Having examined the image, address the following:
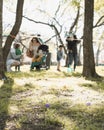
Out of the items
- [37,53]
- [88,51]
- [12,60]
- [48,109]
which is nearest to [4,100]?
[48,109]

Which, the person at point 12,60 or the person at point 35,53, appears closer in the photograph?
the person at point 12,60

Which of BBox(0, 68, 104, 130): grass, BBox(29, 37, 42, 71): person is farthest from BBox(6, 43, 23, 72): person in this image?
BBox(0, 68, 104, 130): grass

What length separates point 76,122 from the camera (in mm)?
5664

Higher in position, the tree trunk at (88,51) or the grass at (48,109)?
the tree trunk at (88,51)

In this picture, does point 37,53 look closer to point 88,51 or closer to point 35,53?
point 35,53

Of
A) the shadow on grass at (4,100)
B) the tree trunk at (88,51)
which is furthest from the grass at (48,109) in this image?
the tree trunk at (88,51)

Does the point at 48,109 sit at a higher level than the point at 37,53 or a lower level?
lower

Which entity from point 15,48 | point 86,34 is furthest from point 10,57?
point 86,34

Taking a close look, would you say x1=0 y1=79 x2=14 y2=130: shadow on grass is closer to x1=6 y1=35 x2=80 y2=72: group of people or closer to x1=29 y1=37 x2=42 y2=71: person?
x1=6 y1=35 x2=80 y2=72: group of people

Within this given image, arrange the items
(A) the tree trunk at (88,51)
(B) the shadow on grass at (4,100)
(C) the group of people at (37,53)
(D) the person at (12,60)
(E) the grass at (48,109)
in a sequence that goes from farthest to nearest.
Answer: (C) the group of people at (37,53)
(D) the person at (12,60)
(A) the tree trunk at (88,51)
(B) the shadow on grass at (4,100)
(E) the grass at (48,109)

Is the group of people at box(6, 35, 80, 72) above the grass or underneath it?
above

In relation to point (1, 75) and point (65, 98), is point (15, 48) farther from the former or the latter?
point (65, 98)

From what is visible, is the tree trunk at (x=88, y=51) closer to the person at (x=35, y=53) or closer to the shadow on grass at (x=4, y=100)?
the shadow on grass at (x=4, y=100)

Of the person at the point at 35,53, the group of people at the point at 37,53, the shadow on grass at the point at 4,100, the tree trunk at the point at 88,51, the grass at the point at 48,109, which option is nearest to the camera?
the grass at the point at 48,109
